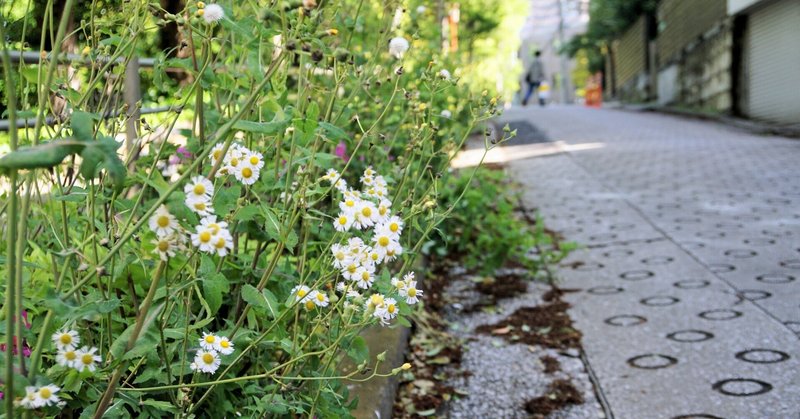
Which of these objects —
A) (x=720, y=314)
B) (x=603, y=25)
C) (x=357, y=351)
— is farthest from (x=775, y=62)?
(x=603, y=25)

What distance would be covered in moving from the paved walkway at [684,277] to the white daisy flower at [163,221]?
183 cm

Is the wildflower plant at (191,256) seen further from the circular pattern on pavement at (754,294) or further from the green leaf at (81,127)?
the circular pattern on pavement at (754,294)

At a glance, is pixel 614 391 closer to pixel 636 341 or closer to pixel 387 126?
pixel 636 341

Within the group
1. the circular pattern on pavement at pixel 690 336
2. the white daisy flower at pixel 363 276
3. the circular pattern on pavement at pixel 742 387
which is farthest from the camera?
the circular pattern on pavement at pixel 690 336

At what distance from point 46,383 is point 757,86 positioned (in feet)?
52.4

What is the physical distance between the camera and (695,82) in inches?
762

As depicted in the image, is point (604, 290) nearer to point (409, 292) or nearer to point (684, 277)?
point (684, 277)

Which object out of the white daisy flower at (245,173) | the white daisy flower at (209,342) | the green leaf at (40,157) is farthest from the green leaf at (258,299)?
the green leaf at (40,157)

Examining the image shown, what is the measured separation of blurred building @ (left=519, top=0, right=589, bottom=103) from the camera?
148ft

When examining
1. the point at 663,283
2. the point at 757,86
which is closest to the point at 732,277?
the point at 663,283

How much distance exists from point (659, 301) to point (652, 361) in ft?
2.54

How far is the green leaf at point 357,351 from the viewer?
1.74 meters

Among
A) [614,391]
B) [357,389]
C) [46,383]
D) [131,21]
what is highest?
[131,21]

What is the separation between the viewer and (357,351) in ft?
5.81
